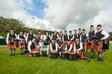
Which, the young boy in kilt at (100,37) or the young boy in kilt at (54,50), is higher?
the young boy in kilt at (100,37)

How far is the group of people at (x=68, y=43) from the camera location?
36.9 feet

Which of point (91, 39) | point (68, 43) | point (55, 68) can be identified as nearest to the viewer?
point (55, 68)

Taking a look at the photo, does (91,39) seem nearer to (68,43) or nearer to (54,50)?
(68,43)

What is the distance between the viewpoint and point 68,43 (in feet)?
41.7

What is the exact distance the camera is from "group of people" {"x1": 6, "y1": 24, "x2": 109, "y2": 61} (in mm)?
11242

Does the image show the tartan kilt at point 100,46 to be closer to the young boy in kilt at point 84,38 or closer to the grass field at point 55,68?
the grass field at point 55,68

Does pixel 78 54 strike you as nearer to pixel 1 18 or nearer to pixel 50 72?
pixel 50 72

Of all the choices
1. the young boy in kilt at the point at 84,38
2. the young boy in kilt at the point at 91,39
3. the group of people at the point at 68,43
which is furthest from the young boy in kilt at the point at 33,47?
the young boy in kilt at the point at 91,39

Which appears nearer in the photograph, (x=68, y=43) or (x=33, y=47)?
(x=68, y=43)

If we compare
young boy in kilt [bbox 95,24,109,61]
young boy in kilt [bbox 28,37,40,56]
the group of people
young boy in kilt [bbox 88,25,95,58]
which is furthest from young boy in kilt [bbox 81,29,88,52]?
young boy in kilt [bbox 28,37,40,56]

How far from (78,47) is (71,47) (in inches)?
23.0

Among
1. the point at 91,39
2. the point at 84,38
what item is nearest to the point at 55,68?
the point at 91,39

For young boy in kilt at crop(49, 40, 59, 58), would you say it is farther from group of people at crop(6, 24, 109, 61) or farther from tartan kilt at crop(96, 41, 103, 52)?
tartan kilt at crop(96, 41, 103, 52)

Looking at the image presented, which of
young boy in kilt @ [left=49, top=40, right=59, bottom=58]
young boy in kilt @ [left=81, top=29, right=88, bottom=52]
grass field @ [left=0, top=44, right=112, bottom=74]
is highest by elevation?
young boy in kilt @ [left=81, top=29, right=88, bottom=52]
